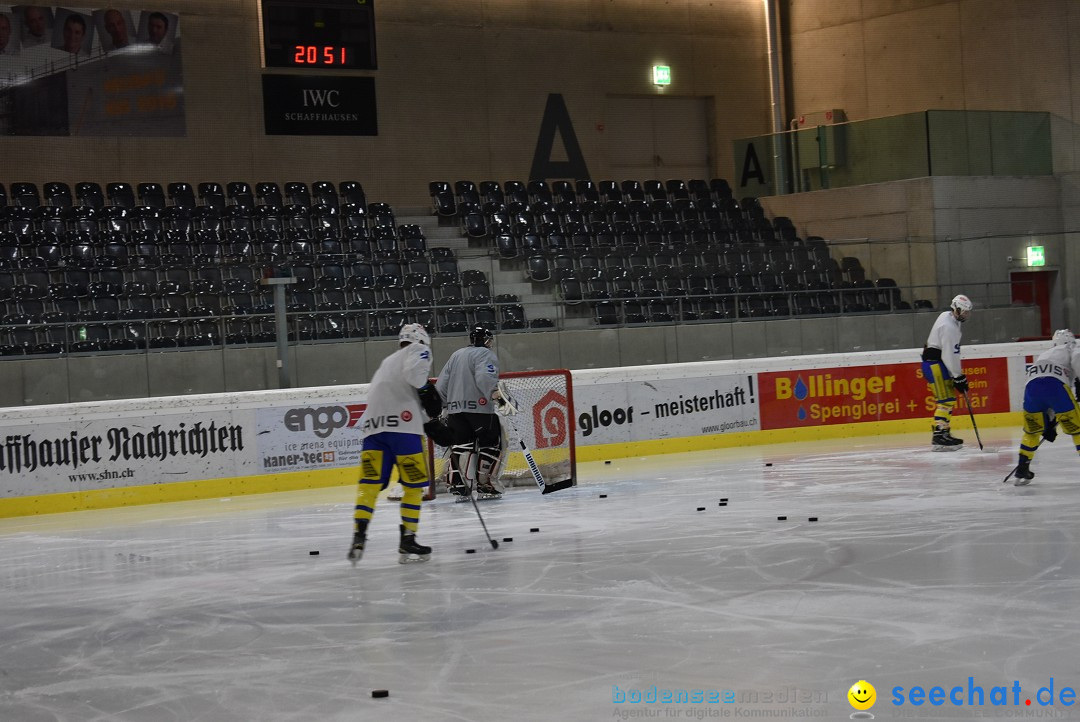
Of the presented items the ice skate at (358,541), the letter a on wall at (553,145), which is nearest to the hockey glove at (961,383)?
the ice skate at (358,541)

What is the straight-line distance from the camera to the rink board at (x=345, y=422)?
41.6ft

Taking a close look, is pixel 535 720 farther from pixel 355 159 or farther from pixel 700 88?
pixel 700 88

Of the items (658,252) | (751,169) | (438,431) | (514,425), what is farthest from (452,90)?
(438,431)

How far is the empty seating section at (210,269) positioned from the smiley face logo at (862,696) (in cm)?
1084

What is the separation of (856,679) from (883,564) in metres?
2.71

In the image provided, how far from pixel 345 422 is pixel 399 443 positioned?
5460 mm

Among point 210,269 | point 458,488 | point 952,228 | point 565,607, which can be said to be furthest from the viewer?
point 952,228

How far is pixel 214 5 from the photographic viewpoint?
2277 centimetres

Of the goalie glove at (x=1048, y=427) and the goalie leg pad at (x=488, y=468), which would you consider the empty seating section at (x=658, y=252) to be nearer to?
the goalie leg pad at (x=488, y=468)

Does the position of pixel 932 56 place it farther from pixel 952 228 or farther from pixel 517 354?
pixel 517 354

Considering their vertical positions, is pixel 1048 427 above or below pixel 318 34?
below

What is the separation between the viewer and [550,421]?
13203 mm

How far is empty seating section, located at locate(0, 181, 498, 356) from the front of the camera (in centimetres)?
1465

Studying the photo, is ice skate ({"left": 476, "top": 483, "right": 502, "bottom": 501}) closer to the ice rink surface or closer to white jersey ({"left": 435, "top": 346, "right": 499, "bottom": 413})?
the ice rink surface
